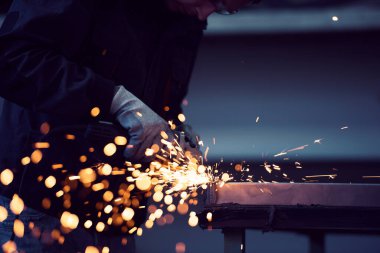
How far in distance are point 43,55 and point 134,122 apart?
28 cm

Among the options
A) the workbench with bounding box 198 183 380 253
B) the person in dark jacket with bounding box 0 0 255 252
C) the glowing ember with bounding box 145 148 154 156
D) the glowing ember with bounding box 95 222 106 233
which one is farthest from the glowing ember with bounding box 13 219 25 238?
the workbench with bounding box 198 183 380 253

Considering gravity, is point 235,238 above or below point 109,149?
below

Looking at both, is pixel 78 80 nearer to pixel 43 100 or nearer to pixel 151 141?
pixel 43 100

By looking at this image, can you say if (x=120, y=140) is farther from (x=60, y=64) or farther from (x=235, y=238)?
(x=235, y=238)

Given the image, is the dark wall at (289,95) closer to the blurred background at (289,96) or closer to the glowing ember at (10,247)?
the blurred background at (289,96)

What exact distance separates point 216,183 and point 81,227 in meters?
0.40

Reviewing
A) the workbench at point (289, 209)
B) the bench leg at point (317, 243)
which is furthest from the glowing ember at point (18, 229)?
the bench leg at point (317, 243)

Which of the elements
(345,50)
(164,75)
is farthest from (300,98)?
(164,75)

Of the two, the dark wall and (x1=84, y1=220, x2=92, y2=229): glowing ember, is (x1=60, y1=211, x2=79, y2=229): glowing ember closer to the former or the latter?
(x1=84, y1=220, x2=92, y2=229): glowing ember

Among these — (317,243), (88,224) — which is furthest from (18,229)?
(317,243)

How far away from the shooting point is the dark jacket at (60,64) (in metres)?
1.28

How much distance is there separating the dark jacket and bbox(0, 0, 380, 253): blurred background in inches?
61.6

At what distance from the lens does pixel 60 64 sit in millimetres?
1303

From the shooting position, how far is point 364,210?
1.42m
